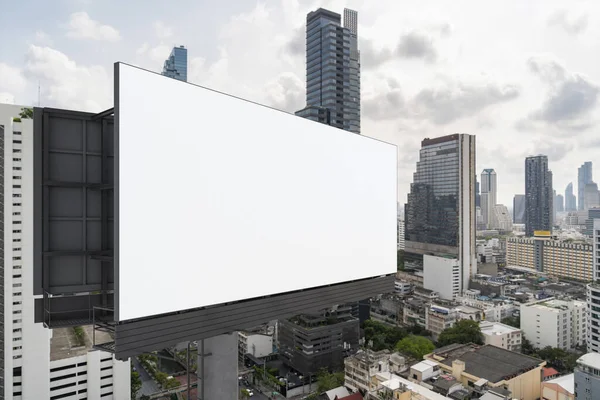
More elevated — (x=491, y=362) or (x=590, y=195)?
(x=590, y=195)

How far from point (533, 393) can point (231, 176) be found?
48.3 ft

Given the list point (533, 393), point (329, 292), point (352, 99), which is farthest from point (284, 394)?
point (352, 99)

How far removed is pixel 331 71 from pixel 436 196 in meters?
14.5

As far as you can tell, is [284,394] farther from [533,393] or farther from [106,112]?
[106,112]

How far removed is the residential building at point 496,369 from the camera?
1187 cm

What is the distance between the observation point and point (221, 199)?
2.74 meters

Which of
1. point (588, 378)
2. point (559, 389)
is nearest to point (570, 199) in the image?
point (559, 389)

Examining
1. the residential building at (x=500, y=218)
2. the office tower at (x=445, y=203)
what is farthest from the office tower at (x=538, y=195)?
the office tower at (x=445, y=203)

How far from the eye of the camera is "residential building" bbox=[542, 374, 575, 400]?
11601mm

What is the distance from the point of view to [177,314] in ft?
8.14

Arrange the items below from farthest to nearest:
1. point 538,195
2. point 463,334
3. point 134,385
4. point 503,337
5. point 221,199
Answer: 1. point 538,195
2. point 503,337
3. point 463,334
4. point 134,385
5. point 221,199

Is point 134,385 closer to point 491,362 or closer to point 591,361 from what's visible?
point 491,362

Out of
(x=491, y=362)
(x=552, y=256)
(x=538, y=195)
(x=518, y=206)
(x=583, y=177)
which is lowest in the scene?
(x=491, y=362)

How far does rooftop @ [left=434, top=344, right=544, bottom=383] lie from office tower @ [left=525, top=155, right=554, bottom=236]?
133 ft
